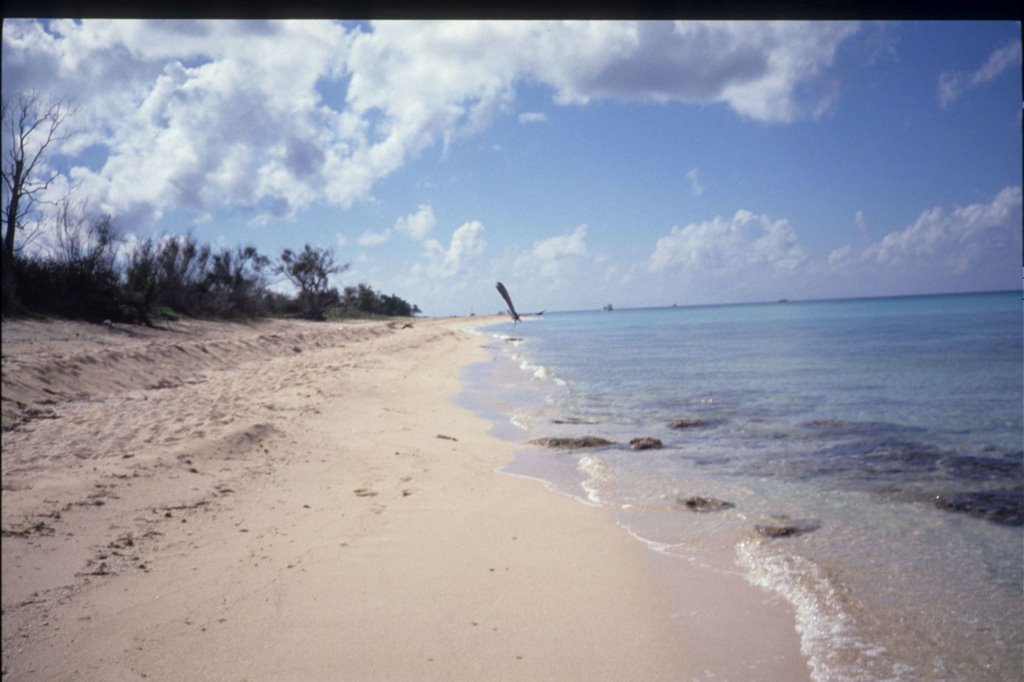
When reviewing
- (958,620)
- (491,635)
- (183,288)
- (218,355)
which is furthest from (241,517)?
(183,288)

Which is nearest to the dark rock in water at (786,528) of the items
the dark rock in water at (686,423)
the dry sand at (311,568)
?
the dry sand at (311,568)

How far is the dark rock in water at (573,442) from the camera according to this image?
8453 mm

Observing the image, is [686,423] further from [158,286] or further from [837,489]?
[158,286]

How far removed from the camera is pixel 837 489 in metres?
6.48

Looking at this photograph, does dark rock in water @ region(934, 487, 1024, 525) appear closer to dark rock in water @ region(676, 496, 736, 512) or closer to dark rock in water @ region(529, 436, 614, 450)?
dark rock in water @ region(676, 496, 736, 512)

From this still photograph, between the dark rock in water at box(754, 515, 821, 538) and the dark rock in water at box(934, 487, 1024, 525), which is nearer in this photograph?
the dark rock in water at box(754, 515, 821, 538)

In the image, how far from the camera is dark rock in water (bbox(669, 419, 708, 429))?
9922 millimetres

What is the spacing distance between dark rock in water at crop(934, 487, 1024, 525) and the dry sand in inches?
123

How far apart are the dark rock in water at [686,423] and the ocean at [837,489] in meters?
0.03

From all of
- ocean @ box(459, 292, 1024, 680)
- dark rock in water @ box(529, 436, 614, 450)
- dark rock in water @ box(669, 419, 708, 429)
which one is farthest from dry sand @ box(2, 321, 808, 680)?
dark rock in water @ box(669, 419, 708, 429)

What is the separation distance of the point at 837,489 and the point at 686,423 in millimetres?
3657

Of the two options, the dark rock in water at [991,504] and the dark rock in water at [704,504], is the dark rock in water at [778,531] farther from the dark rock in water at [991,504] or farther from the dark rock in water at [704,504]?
the dark rock in water at [991,504]

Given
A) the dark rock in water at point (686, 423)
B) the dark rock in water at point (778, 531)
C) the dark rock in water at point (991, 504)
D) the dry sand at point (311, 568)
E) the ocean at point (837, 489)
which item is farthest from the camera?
the dark rock in water at point (686, 423)

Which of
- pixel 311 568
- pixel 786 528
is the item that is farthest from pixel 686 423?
pixel 311 568
